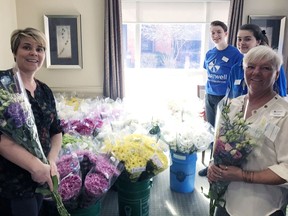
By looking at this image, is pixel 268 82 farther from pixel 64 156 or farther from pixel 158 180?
pixel 158 180

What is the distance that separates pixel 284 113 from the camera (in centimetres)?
108

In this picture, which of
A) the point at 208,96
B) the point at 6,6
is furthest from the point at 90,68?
the point at 208,96

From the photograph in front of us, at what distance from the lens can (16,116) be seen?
1062 mm

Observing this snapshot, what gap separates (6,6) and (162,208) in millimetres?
3366

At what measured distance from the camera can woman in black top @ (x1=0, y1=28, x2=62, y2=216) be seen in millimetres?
1112

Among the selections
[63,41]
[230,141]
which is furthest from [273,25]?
[230,141]

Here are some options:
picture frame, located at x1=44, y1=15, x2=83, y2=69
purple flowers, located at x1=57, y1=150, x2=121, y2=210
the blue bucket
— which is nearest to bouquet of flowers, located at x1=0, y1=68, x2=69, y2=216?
purple flowers, located at x1=57, y1=150, x2=121, y2=210

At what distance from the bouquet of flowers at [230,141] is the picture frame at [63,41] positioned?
3.21 m

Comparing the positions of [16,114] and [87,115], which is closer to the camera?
[16,114]

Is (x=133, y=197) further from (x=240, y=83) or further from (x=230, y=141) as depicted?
(x=240, y=83)

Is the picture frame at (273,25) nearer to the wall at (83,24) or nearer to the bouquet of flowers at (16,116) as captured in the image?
the wall at (83,24)

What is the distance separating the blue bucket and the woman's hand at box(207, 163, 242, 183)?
129 cm

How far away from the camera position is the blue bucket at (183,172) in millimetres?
→ 2539

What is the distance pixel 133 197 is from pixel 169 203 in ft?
2.06
